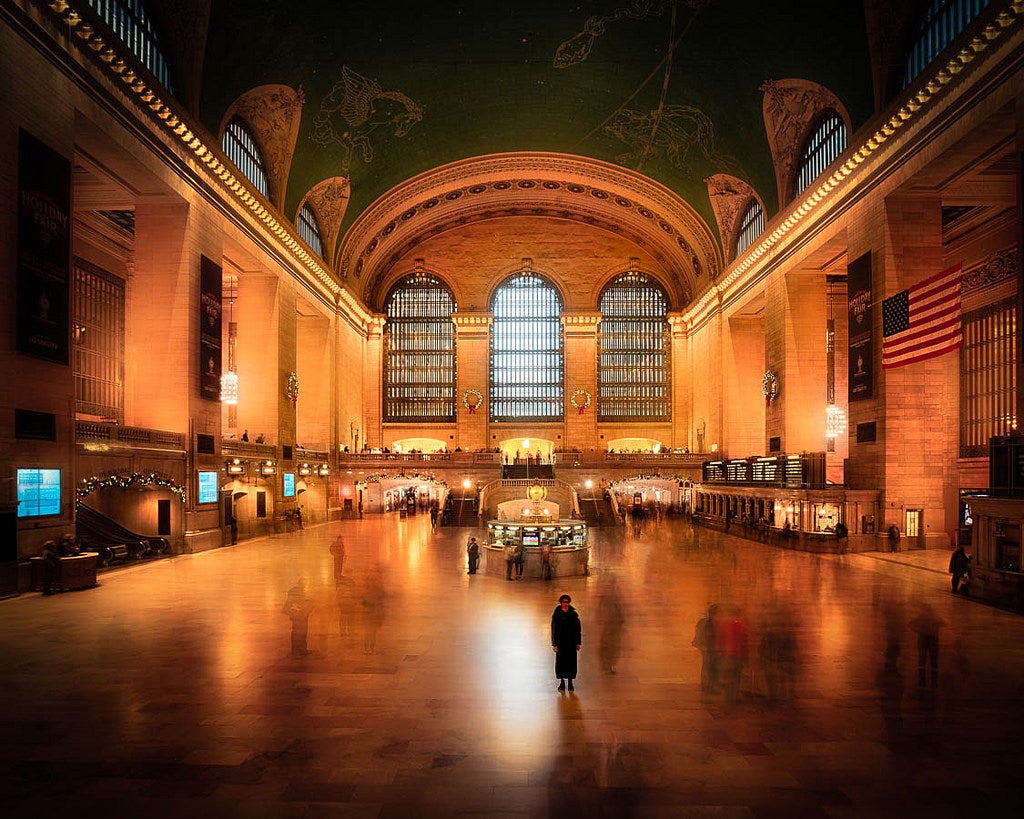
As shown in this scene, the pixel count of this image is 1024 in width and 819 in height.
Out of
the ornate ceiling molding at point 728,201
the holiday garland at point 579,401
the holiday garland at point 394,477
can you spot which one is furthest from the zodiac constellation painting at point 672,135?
the holiday garland at point 394,477

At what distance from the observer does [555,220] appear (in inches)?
1929

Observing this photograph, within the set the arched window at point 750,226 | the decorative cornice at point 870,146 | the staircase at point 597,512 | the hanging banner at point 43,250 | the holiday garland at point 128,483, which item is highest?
the arched window at point 750,226

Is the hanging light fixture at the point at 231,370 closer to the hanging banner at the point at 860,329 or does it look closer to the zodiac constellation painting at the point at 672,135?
the zodiac constellation painting at the point at 672,135

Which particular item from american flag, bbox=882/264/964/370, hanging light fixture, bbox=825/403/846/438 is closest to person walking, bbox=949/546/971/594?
american flag, bbox=882/264/964/370

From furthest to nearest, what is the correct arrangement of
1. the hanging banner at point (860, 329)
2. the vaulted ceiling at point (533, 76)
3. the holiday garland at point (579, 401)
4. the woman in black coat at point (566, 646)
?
the holiday garland at point (579, 401) < the vaulted ceiling at point (533, 76) < the hanging banner at point (860, 329) < the woman in black coat at point (566, 646)

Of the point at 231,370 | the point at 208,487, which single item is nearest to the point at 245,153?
the point at 231,370

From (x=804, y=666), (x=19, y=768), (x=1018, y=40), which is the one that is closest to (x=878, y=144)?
(x=1018, y=40)

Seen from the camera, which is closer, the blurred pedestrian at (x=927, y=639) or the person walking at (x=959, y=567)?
the blurred pedestrian at (x=927, y=639)

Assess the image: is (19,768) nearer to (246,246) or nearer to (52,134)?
(52,134)

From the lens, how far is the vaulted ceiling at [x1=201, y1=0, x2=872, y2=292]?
76.9 ft

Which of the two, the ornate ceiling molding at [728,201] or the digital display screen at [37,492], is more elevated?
the ornate ceiling molding at [728,201]

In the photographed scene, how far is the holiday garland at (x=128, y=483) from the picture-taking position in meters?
17.0

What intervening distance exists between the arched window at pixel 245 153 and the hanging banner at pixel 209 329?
Answer: 14.5 ft

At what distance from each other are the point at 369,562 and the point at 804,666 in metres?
12.1
